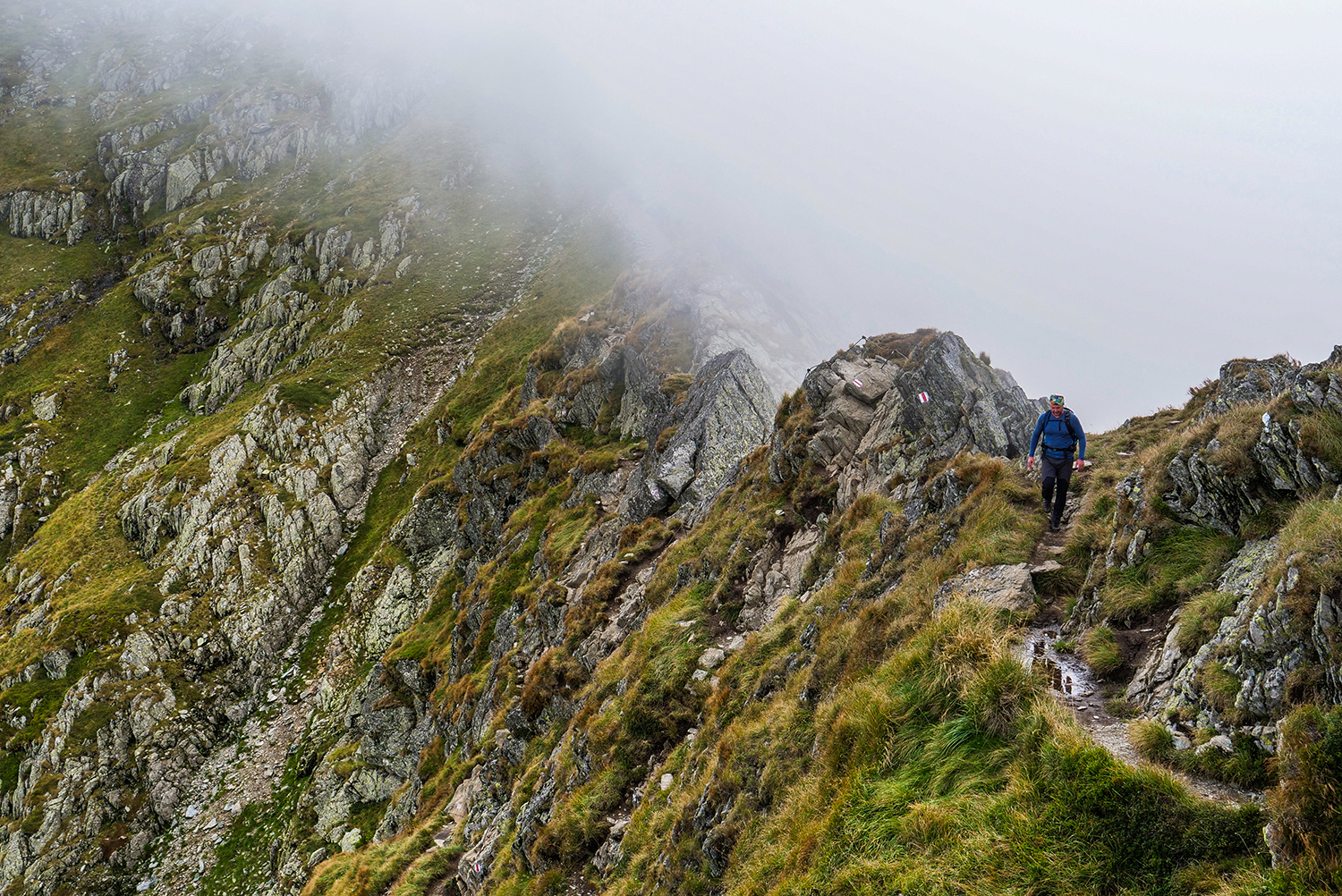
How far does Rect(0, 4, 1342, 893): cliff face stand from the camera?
802cm

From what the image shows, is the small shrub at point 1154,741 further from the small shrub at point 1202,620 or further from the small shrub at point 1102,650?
the small shrub at point 1102,650

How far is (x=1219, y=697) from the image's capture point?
6.82 metres

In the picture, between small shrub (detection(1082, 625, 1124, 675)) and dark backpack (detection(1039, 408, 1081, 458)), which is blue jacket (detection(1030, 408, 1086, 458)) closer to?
dark backpack (detection(1039, 408, 1081, 458))

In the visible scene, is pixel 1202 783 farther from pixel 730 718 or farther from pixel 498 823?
pixel 498 823

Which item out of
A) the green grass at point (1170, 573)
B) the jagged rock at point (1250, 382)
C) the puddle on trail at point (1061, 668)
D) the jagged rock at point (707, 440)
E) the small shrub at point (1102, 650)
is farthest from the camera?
the jagged rock at point (707, 440)

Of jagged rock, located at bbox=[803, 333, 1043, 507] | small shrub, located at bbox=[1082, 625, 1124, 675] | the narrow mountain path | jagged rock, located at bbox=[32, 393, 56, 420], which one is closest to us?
the narrow mountain path

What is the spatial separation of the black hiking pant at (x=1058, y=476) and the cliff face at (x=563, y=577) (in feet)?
1.75

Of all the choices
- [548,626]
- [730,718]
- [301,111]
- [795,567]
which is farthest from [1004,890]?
[301,111]

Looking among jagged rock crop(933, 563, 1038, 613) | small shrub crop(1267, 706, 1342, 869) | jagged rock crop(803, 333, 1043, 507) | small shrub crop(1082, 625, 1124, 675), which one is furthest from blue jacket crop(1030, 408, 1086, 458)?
small shrub crop(1267, 706, 1342, 869)

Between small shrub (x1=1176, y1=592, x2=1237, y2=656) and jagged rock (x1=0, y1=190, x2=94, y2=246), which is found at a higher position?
small shrub (x1=1176, y1=592, x2=1237, y2=656)

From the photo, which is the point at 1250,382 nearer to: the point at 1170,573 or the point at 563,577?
the point at 1170,573

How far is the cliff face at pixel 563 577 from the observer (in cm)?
802

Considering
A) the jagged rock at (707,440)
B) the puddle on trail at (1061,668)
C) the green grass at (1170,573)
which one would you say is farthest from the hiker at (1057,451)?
the jagged rock at (707,440)

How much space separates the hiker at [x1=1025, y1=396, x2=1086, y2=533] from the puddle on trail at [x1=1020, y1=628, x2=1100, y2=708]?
4.32 meters
